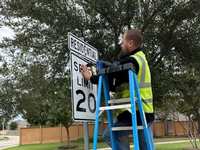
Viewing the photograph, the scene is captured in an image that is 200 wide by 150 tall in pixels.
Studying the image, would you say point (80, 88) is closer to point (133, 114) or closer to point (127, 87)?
point (127, 87)

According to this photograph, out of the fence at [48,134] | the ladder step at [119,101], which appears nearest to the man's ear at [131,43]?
the ladder step at [119,101]

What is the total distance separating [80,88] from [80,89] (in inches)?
0.5

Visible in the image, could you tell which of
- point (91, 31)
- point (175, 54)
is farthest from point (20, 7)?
point (175, 54)

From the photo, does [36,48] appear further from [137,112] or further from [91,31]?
[137,112]

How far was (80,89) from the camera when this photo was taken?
473 cm

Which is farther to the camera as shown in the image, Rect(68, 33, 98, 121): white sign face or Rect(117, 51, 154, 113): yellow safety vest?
Rect(68, 33, 98, 121): white sign face

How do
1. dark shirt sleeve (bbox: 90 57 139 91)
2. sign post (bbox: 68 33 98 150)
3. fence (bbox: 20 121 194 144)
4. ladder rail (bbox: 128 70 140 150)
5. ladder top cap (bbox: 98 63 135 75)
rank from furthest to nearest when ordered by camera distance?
fence (bbox: 20 121 194 144)
sign post (bbox: 68 33 98 150)
dark shirt sleeve (bbox: 90 57 139 91)
ladder top cap (bbox: 98 63 135 75)
ladder rail (bbox: 128 70 140 150)

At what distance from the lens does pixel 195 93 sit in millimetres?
15859

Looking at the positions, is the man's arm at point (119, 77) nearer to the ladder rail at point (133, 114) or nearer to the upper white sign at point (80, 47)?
the ladder rail at point (133, 114)

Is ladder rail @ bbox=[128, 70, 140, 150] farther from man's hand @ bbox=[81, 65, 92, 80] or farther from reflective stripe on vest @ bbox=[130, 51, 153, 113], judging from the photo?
man's hand @ bbox=[81, 65, 92, 80]

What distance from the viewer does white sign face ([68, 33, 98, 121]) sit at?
461cm

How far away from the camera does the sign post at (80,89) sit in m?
4.61

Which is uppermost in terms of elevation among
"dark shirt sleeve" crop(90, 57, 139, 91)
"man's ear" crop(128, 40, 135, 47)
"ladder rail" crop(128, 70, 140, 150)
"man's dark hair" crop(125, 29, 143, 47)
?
"man's dark hair" crop(125, 29, 143, 47)

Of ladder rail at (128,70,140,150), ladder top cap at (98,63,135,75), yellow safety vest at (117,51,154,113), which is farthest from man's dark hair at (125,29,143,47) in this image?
ladder rail at (128,70,140,150)
